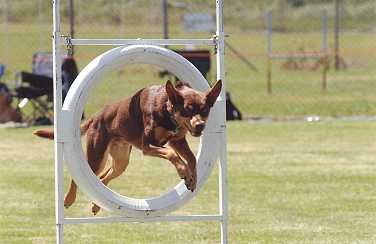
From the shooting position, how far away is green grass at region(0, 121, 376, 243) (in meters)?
10.4

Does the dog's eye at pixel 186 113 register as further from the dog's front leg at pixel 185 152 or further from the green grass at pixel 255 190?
the green grass at pixel 255 190

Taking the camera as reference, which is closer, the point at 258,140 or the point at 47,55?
the point at 258,140

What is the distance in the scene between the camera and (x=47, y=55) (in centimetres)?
2156

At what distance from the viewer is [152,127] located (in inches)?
308

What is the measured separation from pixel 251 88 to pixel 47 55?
6.08m

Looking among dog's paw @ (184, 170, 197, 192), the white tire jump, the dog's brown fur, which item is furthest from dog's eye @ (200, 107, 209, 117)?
the dog's brown fur

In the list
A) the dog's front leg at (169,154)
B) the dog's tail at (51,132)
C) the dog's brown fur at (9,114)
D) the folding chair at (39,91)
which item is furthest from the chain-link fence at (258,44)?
the dog's front leg at (169,154)

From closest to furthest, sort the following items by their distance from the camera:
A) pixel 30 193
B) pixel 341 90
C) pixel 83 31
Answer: pixel 30 193 < pixel 341 90 < pixel 83 31

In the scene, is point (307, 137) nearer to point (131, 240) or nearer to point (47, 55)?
point (47, 55)

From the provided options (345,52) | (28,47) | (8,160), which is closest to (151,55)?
(8,160)

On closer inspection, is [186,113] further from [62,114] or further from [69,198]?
A: [69,198]

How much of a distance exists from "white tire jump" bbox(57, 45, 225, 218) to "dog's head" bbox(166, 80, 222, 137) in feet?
1.66

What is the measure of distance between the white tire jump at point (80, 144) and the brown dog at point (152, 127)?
0.25m

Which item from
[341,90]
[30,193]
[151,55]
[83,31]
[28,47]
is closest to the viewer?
[151,55]
